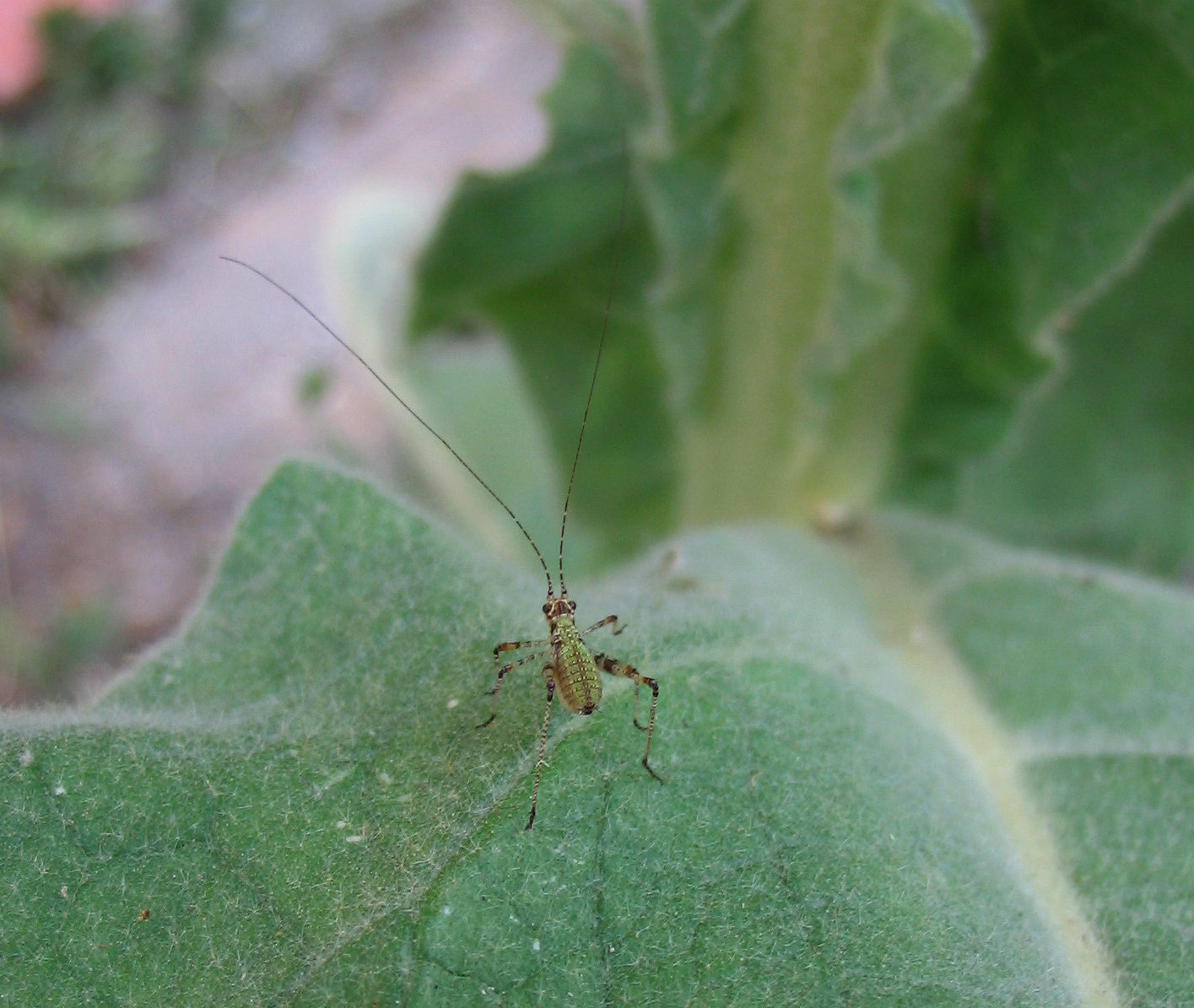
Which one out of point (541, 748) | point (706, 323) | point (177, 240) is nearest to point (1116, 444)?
point (706, 323)

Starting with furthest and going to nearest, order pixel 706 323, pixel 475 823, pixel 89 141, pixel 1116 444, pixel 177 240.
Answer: pixel 177 240
pixel 89 141
pixel 1116 444
pixel 706 323
pixel 475 823

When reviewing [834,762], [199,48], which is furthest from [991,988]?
[199,48]

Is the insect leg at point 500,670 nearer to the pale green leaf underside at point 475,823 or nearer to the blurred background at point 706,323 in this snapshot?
the pale green leaf underside at point 475,823

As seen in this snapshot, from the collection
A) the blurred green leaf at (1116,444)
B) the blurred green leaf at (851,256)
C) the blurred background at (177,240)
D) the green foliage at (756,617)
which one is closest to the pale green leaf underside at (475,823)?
the green foliage at (756,617)

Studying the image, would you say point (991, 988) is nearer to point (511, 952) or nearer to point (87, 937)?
point (511, 952)

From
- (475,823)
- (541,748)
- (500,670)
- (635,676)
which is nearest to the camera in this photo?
(475,823)

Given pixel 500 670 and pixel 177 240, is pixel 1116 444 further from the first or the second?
pixel 177 240

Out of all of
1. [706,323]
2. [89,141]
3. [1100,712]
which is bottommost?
[1100,712]

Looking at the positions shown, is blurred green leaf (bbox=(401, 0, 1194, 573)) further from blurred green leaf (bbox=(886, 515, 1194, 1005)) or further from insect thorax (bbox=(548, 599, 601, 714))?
insect thorax (bbox=(548, 599, 601, 714))
